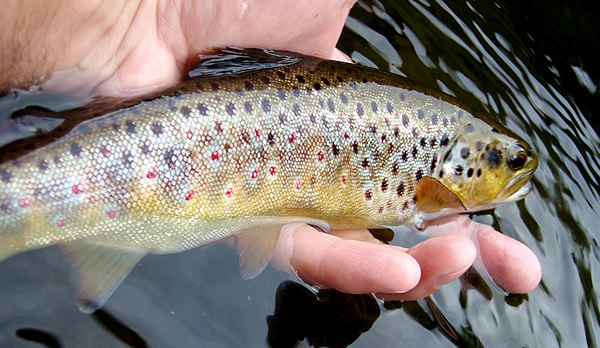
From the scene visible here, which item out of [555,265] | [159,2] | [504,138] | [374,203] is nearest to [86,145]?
[159,2]

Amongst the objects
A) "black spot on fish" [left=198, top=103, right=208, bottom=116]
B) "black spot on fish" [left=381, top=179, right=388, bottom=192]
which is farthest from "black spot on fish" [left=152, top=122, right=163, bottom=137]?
"black spot on fish" [left=381, top=179, right=388, bottom=192]

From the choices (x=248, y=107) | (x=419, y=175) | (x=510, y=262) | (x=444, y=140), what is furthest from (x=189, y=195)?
(x=510, y=262)

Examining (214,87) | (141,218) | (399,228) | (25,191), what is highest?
(214,87)

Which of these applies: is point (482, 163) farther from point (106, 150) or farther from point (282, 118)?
point (106, 150)

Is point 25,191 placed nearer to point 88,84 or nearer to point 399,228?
point 88,84

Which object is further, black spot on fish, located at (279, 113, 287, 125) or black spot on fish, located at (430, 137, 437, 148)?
black spot on fish, located at (430, 137, 437, 148)

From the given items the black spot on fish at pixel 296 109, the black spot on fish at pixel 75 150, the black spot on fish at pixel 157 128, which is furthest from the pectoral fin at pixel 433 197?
the black spot on fish at pixel 75 150

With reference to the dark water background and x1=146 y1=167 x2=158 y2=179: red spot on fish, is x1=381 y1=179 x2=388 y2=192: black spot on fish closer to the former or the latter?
the dark water background
